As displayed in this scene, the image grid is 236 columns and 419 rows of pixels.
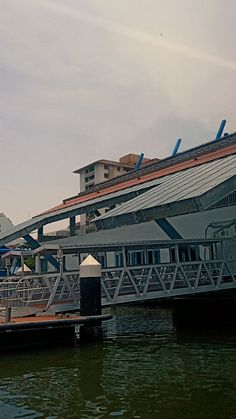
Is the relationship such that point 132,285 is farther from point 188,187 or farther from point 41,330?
point 188,187

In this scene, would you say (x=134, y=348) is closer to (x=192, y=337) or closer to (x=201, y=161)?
(x=192, y=337)

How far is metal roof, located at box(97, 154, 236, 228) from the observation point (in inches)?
714

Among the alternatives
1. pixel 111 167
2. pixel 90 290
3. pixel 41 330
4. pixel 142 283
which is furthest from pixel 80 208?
pixel 111 167

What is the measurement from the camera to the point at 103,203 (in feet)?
103

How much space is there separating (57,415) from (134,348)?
21.5ft

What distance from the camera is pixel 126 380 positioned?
1039 centimetres

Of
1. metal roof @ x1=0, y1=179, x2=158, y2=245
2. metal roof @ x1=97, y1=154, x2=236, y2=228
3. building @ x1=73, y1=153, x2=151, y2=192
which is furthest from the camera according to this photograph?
building @ x1=73, y1=153, x2=151, y2=192

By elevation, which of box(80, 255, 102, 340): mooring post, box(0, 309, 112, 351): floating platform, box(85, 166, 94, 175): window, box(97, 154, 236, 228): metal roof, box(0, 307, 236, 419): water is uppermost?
box(85, 166, 94, 175): window

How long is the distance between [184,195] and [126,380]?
9.81 m

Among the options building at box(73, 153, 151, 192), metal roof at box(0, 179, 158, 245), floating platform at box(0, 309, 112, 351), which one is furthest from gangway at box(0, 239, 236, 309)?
building at box(73, 153, 151, 192)

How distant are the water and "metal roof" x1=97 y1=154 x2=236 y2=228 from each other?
507 centimetres

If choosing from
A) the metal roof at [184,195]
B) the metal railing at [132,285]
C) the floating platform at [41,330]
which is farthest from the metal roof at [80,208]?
the floating platform at [41,330]

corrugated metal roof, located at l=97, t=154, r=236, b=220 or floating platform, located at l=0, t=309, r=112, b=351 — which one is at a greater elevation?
corrugated metal roof, located at l=97, t=154, r=236, b=220

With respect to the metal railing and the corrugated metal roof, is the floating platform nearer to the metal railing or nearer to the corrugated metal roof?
the metal railing
